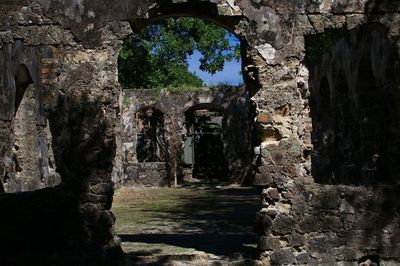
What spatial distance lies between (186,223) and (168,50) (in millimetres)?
17892

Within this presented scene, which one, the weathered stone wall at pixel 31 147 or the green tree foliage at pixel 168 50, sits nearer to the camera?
the weathered stone wall at pixel 31 147

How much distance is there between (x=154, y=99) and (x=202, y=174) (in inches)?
186

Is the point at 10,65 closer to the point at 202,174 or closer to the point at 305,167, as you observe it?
the point at 305,167

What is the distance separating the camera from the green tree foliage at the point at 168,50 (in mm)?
27031

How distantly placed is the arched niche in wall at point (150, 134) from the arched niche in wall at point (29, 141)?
8.68 metres

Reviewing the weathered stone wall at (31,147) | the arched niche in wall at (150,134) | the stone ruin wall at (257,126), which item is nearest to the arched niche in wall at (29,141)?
the weathered stone wall at (31,147)

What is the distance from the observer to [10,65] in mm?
12445

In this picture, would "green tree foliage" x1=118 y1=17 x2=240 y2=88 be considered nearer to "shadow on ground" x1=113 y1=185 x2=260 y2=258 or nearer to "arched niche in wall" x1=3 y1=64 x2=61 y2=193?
"shadow on ground" x1=113 y1=185 x2=260 y2=258

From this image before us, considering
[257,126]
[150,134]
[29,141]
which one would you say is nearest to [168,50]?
[150,134]

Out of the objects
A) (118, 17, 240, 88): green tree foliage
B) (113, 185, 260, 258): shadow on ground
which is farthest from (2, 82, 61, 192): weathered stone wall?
(118, 17, 240, 88): green tree foliage

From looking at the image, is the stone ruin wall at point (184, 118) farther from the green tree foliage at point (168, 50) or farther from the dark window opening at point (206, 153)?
the green tree foliage at point (168, 50)

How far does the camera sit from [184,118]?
69.5ft

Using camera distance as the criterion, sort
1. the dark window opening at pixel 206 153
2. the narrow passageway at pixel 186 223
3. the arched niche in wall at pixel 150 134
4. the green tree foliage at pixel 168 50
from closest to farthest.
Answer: the narrow passageway at pixel 186 223
the arched niche in wall at pixel 150 134
the dark window opening at pixel 206 153
the green tree foliage at pixel 168 50

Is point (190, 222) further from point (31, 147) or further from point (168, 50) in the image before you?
point (168, 50)
